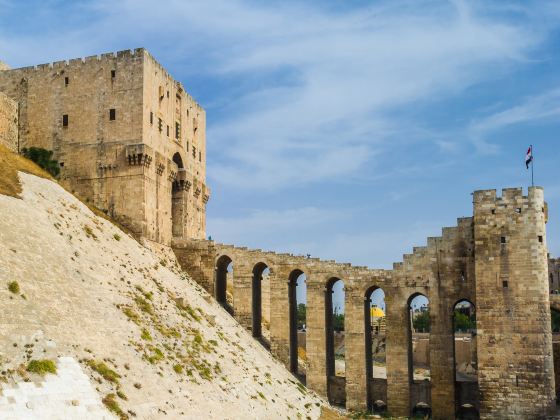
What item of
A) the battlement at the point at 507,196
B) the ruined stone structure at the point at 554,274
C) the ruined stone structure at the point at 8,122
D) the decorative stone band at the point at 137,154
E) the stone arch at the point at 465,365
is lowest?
the stone arch at the point at 465,365

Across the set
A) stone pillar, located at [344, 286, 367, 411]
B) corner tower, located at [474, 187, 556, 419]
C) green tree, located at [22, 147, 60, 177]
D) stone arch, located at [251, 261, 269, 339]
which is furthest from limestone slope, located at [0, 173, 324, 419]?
corner tower, located at [474, 187, 556, 419]

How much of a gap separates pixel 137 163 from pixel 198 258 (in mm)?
8852

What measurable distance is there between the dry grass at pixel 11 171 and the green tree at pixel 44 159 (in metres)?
6.20

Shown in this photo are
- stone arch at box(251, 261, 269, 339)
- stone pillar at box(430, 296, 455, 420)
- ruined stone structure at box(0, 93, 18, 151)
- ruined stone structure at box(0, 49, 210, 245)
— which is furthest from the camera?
ruined stone structure at box(0, 93, 18, 151)

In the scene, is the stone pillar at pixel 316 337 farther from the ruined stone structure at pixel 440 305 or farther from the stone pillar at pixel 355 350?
the stone pillar at pixel 355 350

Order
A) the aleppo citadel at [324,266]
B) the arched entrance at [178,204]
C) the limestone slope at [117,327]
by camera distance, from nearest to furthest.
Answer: the limestone slope at [117,327], the aleppo citadel at [324,266], the arched entrance at [178,204]

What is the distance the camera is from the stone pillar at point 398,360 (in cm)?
4419

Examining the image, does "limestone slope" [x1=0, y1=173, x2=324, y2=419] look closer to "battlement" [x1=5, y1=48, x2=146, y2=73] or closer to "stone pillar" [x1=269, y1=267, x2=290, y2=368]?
"stone pillar" [x1=269, y1=267, x2=290, y2=368]

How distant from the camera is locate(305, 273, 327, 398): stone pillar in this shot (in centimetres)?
4641

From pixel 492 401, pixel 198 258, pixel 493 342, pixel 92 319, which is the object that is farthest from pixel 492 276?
pixel 92 319

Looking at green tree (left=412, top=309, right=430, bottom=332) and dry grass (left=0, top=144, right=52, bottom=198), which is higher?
dry grass (left=0, top=144, right=52, bottom=198)

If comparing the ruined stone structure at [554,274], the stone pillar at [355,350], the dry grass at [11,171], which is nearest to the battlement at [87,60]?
the dry grass at [11,171]

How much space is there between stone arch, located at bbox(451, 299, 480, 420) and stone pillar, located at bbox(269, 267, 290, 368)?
12.1 m

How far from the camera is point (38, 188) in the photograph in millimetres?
38000
